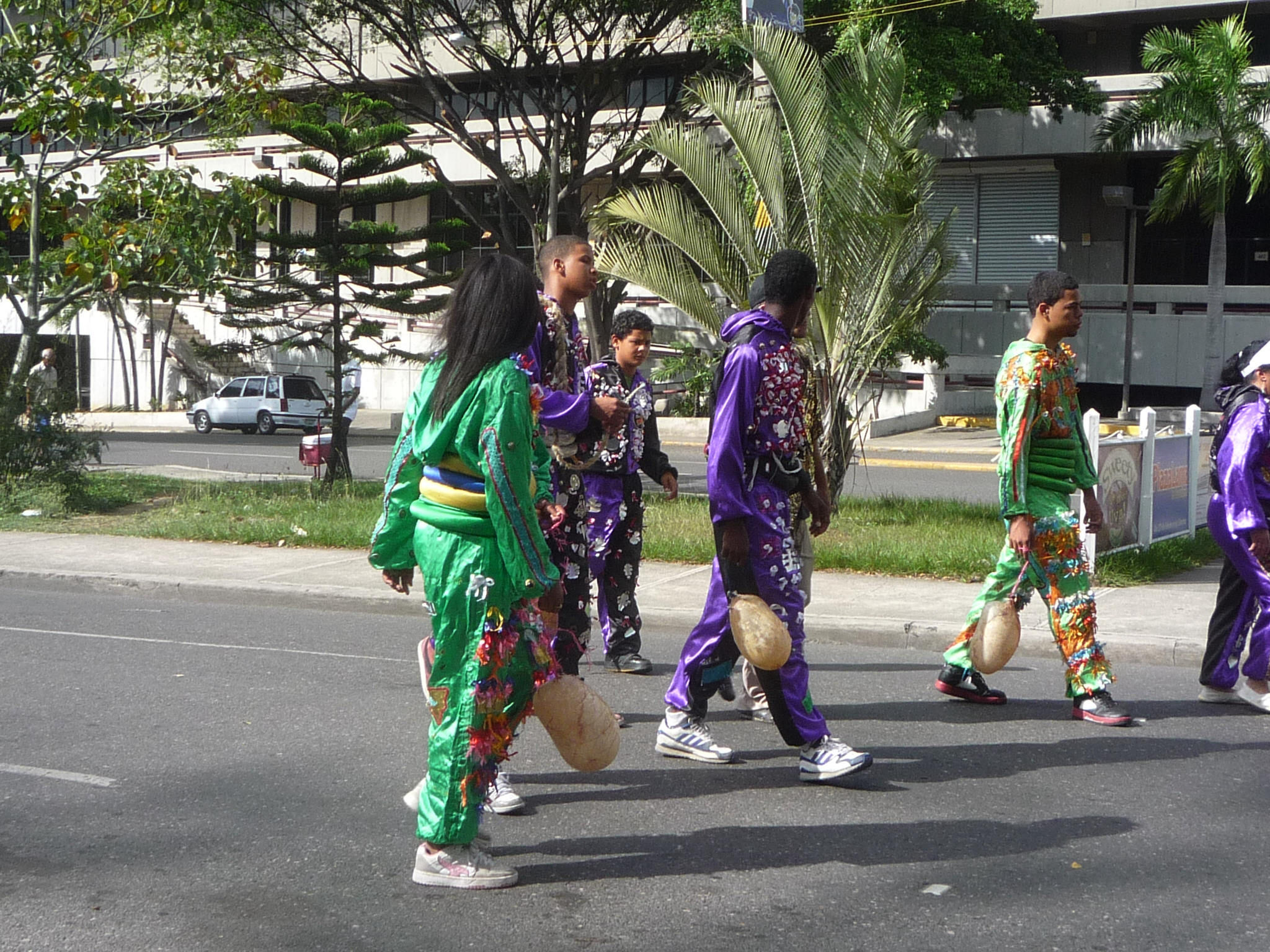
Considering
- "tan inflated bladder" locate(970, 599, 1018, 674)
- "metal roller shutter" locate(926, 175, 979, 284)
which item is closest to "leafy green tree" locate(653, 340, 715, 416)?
"metal roller shutter" locate(926, 175, 979, 284)

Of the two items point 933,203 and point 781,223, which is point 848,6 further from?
point 781,223

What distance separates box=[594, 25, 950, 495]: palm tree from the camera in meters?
12.4

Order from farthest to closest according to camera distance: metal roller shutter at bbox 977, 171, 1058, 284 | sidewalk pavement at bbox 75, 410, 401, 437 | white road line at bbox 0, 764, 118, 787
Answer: sidewalk pavement at bbox 75, 410, 401, 437
metal roller shutter at bbox 977, 171, 1058, 284
white road line at bbox 0, 764, 118, 787

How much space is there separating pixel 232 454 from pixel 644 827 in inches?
874

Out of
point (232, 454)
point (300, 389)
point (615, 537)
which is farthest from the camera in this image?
point (300, 389)

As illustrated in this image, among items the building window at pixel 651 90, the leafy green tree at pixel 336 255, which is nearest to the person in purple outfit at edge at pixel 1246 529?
the leafy green tree at pixel 336 255

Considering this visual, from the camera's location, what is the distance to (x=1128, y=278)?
31.2 m

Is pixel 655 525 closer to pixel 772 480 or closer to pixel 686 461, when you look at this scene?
pixel 772 480

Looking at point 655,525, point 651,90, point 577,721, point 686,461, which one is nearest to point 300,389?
point 651,90

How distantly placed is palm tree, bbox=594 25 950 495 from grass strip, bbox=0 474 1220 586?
3.88ft

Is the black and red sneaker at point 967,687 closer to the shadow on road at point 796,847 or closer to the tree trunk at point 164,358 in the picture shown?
the shadow on road at point 796,847

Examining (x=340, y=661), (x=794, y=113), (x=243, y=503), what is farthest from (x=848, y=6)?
(x=340, y=661)

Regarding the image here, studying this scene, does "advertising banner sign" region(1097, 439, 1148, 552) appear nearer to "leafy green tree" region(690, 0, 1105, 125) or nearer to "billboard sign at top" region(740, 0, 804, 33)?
"billboard sign at top" region(740, 0, 804, 33)

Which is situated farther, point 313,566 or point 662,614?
point 313,566
